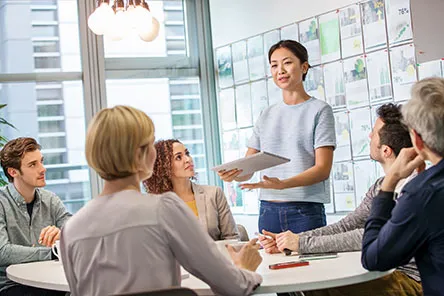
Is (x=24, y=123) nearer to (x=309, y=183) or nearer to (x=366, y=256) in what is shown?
(x=309, y=183)

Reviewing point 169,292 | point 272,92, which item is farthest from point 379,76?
point 169,292

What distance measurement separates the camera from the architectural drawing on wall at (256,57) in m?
5.80

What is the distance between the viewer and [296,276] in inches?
80.2

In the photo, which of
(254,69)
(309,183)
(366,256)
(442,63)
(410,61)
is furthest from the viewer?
(254,69)

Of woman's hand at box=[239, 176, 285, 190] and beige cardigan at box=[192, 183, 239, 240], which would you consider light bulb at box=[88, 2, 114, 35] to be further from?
woman's hand at box=[239, 176, 285, 190]

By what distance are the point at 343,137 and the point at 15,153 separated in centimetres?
242

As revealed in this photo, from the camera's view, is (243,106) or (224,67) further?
(224,67)

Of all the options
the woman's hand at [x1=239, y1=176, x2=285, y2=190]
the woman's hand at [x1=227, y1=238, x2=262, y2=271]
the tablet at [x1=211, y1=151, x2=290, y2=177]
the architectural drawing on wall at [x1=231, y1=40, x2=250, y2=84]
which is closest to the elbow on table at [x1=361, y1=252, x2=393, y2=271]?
the woman's hand at [x1=227, y1=238, x2=262, y2=271]

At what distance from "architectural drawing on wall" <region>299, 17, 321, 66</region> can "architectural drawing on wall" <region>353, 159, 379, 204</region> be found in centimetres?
91

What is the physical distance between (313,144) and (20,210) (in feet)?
5.13

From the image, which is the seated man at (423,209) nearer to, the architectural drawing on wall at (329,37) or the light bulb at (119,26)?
the light bulb at (119,26)

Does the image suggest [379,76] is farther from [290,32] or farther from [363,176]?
[290,32]

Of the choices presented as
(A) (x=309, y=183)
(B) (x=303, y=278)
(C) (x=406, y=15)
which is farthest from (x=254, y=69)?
(B) (x=303, y=278)

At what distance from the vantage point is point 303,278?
1.98 m
